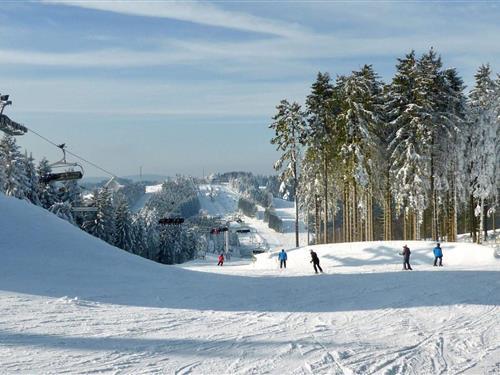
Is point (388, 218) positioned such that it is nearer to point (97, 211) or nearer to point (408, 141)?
point (408, 141)

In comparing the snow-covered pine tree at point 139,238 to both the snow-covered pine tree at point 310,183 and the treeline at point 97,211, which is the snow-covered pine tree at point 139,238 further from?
the snow-covered pine tree at point 310,183

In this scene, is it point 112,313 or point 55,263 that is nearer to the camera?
point 112,313

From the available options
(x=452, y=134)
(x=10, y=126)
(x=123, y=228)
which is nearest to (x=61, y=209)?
(x=123, y=228)

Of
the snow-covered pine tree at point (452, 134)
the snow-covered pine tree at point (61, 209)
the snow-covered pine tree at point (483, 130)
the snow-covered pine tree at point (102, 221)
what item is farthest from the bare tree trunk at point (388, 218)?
the snow-covered pine tree at point (102, 221)

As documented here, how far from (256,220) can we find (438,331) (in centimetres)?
17905

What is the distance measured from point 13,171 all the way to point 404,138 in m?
34.3

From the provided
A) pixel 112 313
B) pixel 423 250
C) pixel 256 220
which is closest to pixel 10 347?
pixel 112 313

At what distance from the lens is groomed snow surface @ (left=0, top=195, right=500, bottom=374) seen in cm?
1034

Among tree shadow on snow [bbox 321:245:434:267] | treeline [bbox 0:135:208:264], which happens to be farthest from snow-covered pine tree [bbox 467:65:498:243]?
treeline [bbox 0:135:208:264]

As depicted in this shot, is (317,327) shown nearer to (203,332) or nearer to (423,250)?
(203,332)

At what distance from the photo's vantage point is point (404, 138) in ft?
124

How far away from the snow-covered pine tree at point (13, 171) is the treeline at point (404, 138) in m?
23.7

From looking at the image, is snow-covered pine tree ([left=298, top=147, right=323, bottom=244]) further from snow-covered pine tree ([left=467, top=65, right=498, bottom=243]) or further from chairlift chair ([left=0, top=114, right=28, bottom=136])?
→ chairlift chair ([left=0, top=114, right=28, bottom=136])

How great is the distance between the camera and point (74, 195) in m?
59.4
